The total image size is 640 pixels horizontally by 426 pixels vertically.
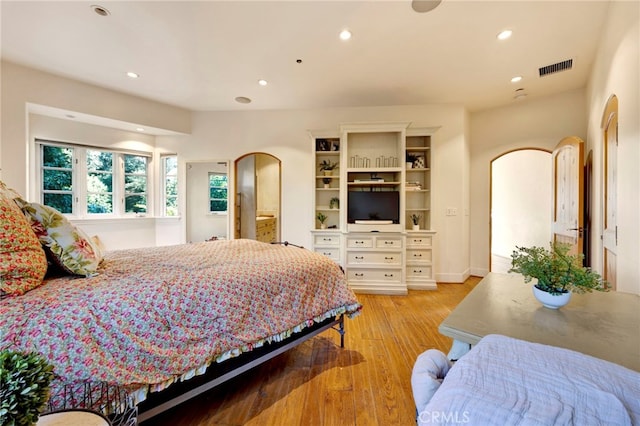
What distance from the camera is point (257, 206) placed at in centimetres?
528

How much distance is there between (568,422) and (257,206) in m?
5.12

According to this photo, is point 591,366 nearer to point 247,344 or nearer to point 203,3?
point 247,344

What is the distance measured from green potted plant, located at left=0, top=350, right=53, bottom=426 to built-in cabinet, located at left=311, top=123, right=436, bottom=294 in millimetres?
3317

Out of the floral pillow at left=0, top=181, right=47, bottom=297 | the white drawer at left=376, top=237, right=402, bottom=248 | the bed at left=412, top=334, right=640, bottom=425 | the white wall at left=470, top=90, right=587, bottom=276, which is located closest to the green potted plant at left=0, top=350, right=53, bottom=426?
the floral pillow at left=0, top=181, right=47, bottom=297

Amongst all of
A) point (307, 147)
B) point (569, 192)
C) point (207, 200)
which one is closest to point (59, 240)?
point (307, 147)

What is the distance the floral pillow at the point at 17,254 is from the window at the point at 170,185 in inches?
148

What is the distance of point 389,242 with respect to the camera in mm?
3777

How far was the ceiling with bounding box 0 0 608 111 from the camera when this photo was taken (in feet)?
7.18

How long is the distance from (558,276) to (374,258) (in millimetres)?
2722

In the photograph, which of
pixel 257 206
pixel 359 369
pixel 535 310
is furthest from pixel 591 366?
pixel 257 206

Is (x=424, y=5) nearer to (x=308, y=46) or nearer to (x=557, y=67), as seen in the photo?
(x=308, y=46)

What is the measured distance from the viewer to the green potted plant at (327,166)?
14.0ft

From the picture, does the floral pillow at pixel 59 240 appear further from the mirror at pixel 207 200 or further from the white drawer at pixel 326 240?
the mirror at pixel 207 200

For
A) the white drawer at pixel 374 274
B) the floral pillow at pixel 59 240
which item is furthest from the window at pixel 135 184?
the white drawer at pixel 374 274
